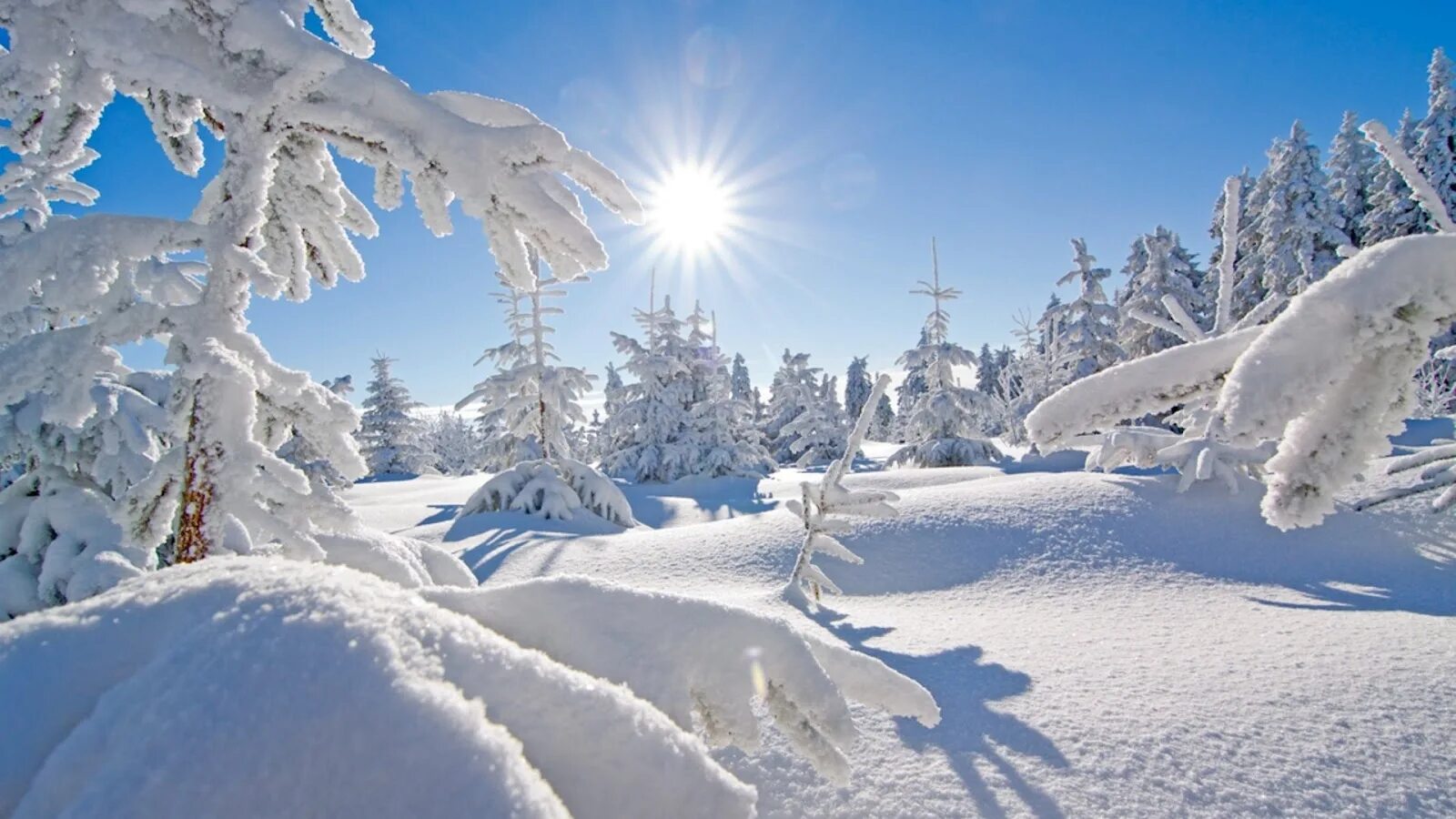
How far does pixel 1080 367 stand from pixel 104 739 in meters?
24.0

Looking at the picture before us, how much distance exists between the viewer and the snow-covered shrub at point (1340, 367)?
97cm

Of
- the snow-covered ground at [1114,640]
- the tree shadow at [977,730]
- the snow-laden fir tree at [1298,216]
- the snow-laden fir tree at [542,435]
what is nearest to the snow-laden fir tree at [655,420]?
the snow-laden fir tree at [542,435]

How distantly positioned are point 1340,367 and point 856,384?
2262 inches

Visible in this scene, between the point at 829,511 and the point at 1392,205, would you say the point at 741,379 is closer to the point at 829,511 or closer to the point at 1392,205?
the point at 1392,205

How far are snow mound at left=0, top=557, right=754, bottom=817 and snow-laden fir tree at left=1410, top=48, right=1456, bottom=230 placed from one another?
3173 cm

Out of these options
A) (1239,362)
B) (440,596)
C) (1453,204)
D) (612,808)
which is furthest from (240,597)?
(1453,204)

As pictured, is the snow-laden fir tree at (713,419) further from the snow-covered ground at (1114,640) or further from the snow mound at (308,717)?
the snow mound at (308,717)

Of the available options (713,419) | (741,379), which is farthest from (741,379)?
(713,419)

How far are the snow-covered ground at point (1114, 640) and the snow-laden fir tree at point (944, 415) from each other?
10.7 metres

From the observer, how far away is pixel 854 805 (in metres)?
2.34

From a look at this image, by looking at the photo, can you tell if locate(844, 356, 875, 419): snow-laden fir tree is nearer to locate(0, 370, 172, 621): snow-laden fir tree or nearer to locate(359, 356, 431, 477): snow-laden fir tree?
locate(359, 356, 431, 477): snow-laden fir tree

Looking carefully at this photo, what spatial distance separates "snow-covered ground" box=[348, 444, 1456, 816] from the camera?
2473 millimetres

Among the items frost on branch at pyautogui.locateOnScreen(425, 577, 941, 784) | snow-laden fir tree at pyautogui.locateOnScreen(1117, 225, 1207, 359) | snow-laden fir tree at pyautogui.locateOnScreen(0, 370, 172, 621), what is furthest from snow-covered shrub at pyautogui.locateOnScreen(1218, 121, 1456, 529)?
snow-laden fir tree at pyautogui.locateOnScreen(1117, 225, 1207, 359)

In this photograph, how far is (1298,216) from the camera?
2425 centimetres
